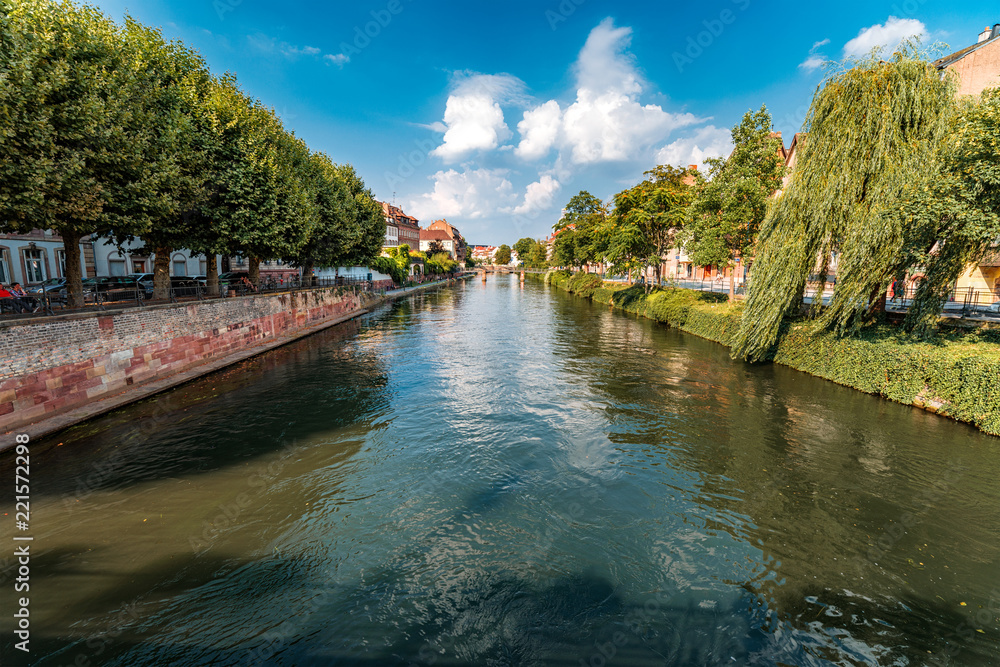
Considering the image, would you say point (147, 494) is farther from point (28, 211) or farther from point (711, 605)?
point (711, 605)

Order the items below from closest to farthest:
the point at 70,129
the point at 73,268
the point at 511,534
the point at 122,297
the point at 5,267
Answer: the point at 511,534
the point at 70,129
the point at 73,268
the point at 122,297
the point at 5,267

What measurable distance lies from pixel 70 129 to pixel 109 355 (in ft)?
23.4

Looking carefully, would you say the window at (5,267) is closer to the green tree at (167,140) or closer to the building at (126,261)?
the building at (126,261)

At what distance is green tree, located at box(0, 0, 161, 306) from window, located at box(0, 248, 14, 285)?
1677cm

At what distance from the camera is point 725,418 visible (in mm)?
13367

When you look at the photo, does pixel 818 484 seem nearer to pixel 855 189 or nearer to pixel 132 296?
pixel 855 189

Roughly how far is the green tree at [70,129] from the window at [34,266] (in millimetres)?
17480

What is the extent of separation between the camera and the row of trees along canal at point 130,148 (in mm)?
11242

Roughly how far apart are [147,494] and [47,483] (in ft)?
7.91

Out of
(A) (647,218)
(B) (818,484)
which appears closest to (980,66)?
(A) (647,218)

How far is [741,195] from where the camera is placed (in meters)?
25.0

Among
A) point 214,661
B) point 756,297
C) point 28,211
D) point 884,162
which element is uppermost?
point 884,162

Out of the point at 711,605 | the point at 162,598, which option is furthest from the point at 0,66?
the point at 711,605

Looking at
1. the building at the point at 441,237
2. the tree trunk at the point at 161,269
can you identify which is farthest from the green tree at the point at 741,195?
the building at the point at 441,237
